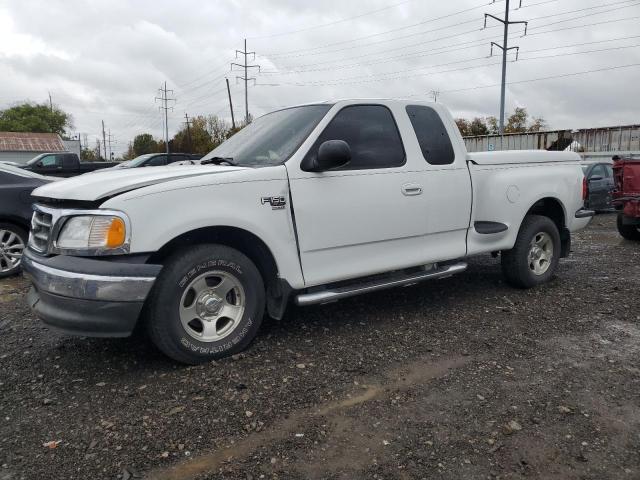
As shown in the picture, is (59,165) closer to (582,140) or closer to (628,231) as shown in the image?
(628,231)

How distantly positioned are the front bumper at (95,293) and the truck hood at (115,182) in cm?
43

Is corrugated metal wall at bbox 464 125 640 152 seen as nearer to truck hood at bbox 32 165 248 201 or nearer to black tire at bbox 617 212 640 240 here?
black tire at bbox 617 212 640 240

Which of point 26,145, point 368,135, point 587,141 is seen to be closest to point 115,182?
point 368,135

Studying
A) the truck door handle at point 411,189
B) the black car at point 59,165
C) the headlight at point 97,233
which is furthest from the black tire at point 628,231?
the black car at point 59,165

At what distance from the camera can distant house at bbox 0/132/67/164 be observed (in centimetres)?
5069

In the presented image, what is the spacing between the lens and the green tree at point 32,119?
283 feet

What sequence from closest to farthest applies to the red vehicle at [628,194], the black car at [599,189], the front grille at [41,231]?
the front grille at [41,231] < the red vehicle at [628,194] < the black car at [599,189]

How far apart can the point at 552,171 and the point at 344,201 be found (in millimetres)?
2905

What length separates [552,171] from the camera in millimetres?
5699

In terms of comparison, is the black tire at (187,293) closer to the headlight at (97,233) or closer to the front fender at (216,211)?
the front fender at (216,211)

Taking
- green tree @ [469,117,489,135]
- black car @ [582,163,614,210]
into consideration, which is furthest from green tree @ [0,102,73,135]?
black car @ [582,163,614,210]

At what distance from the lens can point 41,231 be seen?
368 cm

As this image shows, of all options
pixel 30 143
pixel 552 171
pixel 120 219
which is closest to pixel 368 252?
pixel 120 219

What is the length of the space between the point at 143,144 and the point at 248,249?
95026 mm
